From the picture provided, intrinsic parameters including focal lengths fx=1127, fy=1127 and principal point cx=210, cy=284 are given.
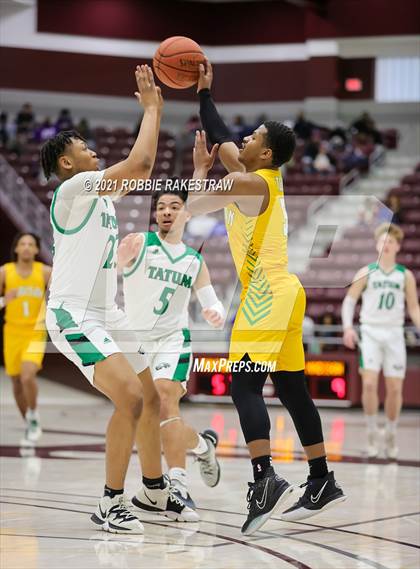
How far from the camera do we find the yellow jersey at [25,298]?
11062 millimetres

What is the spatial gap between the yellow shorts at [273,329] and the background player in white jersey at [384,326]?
376 centimetres

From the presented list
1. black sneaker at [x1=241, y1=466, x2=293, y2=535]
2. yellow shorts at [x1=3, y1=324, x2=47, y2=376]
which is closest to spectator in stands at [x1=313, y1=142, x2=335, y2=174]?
yellow shorts at [x1=3, y1=324, x2=47, y2=376]

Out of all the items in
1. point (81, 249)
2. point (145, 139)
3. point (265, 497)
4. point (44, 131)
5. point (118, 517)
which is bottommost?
point (118, 517)

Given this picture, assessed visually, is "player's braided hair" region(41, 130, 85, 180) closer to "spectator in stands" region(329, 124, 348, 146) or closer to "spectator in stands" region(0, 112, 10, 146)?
"spectator in stands" region(0, 112, 10, 146)

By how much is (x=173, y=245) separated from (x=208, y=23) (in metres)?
19.3

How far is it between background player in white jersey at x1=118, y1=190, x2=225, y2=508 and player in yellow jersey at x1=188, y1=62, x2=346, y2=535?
3.00ft

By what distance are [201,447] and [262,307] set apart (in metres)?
1.68

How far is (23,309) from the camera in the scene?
11133 millimetres

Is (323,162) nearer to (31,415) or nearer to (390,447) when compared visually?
(31,415)

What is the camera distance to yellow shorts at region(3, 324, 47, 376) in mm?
10836

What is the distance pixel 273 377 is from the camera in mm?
6055

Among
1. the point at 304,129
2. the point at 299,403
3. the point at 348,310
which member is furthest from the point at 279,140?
the point at 304,129

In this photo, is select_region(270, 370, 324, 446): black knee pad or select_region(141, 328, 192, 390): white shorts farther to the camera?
select_region(141, 328, 192, 390): white shorts

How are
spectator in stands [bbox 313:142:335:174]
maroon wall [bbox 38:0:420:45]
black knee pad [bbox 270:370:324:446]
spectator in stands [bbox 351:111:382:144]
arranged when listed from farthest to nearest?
1. maroon wall [bbox 38:0:420:45]
2. spectator in stands [bbox 351:111:382:144]
3. spectator in stands [bbox 313:142:335:174]
4. black knee pad [bbox 270:370:324:446]
